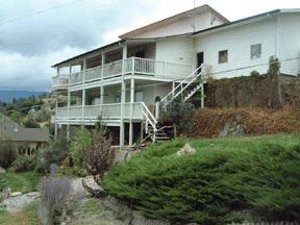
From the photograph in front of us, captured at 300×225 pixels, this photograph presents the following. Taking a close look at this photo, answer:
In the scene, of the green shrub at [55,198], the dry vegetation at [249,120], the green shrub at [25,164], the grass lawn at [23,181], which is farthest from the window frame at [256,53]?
the green shrub at [55,198]

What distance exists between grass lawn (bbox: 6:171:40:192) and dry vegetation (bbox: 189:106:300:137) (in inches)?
337

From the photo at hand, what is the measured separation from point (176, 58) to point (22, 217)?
22.3 m

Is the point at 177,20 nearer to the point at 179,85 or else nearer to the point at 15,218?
the point at 179,85

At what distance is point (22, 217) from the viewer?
1723 cm

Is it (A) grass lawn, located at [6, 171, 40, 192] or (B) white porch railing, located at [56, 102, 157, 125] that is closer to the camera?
(A) grass lawn, located at [6, 171, 40, 192]

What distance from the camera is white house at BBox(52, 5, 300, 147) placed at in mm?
31625

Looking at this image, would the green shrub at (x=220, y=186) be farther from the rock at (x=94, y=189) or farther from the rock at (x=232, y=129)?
the rock at (x=232, y=129)

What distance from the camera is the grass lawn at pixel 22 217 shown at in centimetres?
1641

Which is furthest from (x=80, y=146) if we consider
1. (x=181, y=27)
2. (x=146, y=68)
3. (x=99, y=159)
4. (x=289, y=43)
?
(x=181, y=27)

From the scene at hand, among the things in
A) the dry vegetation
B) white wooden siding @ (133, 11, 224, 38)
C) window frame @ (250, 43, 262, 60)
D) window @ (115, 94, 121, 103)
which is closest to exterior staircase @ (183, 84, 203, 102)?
the dry vegetation

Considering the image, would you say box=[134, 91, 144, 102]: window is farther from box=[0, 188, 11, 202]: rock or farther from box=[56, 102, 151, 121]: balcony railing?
box=[0, 188, 11, 202]: rock

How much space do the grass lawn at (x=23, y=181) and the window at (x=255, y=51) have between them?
46.5 ft

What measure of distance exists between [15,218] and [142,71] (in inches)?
752

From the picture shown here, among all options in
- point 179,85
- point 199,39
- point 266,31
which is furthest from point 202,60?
point 266,31
